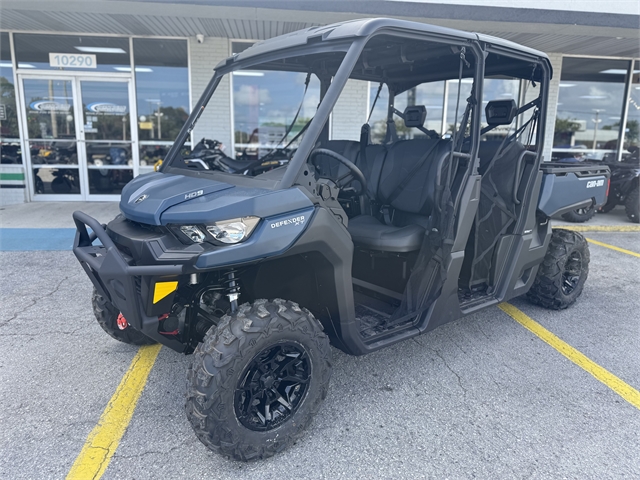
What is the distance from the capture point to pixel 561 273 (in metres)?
4.09

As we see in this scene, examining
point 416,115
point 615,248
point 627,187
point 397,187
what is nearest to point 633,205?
point 627,187

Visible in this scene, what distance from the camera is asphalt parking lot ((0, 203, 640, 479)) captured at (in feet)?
7.44

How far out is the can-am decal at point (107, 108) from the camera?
912 cm

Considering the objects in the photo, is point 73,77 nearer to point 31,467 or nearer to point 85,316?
point 85,316

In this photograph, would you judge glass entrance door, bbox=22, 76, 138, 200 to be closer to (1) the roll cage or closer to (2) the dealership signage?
(2) the dealership signage

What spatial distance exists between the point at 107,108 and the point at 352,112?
15.7 ft

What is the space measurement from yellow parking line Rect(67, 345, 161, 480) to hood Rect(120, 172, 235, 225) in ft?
3.65

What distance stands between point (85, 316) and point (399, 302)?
2621 mm

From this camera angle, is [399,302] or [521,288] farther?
[521,288]

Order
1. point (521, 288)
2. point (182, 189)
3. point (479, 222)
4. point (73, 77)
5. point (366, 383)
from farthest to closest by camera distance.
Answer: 1. point (73, 77)
2. point (521, 288)
3. point (479, 222)
4. point (366, 383)
5. point (182, 189)

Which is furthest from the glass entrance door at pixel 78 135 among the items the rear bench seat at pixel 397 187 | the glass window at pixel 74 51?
the rear bench seat at pixel 397 187

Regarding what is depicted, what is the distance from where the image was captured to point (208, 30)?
8.28 metres

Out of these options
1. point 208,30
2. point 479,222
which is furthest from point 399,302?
point 208,30

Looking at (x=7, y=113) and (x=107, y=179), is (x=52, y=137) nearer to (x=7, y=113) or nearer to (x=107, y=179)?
(x=7, y=113)
